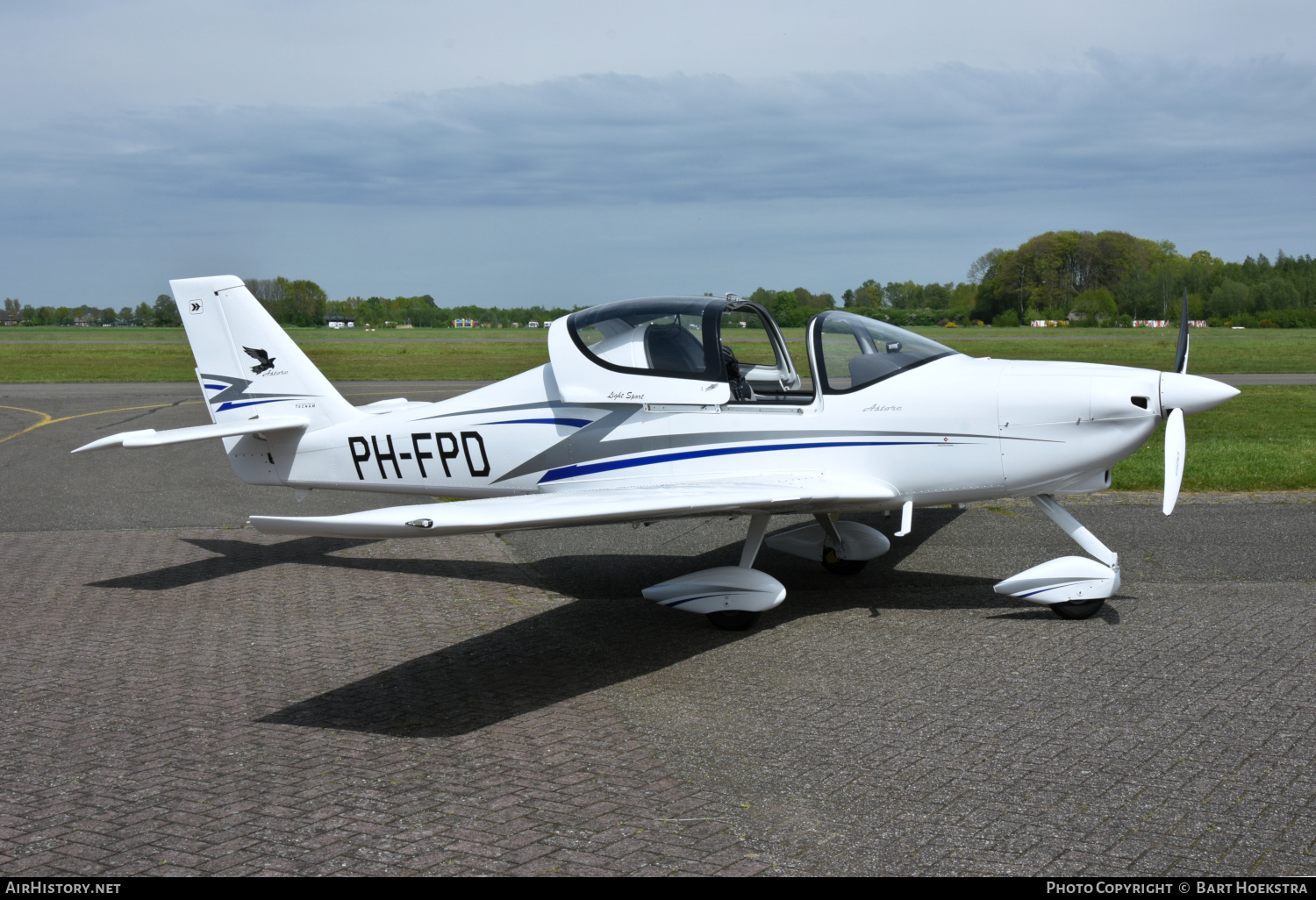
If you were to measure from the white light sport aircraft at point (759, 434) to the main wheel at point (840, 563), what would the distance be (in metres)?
0.02

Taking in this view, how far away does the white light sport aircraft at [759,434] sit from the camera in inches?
260

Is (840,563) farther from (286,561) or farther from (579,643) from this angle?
(286,561)

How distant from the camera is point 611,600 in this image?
7.78 meters

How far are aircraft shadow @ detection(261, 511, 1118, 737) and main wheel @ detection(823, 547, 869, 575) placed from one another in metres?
0.08

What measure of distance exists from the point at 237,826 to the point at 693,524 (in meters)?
6.86

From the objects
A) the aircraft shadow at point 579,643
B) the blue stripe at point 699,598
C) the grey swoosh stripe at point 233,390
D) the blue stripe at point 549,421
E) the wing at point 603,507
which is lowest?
the aircraft shadow at point 579,643

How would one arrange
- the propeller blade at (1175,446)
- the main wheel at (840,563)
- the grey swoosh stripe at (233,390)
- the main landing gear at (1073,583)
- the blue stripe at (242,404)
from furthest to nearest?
the grey swoosh stripe at (233,390), the blue stripe at (242,404), the main wheel at (840,563), the main landing gear at (1073,583), the propeller blade at (1175,446)

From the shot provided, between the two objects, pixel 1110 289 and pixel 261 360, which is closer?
pixel 261 360

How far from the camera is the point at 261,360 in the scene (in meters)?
8.75

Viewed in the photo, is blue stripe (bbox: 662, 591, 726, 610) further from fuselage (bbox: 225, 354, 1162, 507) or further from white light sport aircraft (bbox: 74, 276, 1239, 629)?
fuselage (bbox: 225, 354, 1162, 507)

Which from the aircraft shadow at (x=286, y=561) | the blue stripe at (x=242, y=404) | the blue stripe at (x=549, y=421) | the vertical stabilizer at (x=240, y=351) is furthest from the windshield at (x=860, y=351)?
the blue stripe at (x=242, y=404)

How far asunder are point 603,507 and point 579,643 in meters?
Result: 1.33

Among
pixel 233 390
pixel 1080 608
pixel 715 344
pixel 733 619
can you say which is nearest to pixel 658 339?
pixel 715 344

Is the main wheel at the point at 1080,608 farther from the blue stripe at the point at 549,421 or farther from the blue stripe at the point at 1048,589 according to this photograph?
the blue stripe at the point at 549,421
